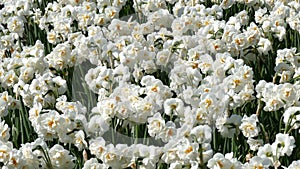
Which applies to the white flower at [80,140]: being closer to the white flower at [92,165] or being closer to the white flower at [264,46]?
the white flower at [92,165]

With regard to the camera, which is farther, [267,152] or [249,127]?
[249,127]

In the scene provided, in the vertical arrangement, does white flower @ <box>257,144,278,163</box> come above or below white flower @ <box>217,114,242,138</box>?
below

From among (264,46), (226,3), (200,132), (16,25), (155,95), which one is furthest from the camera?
(226,3)

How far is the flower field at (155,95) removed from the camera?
9.23ft

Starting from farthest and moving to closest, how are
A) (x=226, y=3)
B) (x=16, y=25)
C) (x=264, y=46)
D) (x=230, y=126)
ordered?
(x=226, y=3) → (x=16, y=25) → (x=264, y=46) → (x=230, y=126)

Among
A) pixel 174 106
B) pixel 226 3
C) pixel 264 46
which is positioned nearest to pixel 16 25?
pixel 226 3

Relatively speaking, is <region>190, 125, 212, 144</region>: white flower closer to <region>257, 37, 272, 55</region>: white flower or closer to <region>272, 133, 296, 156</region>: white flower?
<region>272, 133, 296, 156</region>: white flower

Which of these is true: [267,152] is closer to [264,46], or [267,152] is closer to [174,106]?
[174,106]

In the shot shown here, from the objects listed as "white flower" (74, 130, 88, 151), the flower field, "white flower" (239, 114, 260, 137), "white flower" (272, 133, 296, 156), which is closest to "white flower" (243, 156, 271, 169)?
→ the flower field

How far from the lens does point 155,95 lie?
10.2 ft

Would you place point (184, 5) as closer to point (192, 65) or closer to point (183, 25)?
point (183, 25)

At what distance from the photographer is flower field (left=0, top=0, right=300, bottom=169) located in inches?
111

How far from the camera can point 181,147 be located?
2.70 metres

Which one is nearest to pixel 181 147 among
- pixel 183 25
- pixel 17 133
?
pixel 17 133
